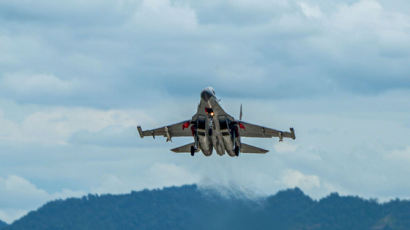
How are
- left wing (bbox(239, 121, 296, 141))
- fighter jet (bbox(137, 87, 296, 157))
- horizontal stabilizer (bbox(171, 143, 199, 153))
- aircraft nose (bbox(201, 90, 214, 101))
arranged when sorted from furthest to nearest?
horizontal stabilizer (bbox(171, 143, 199, 153)) < left wing (bbox(239, 121, 296, 141)) < fighter jet (bbox(137, 87, 296, 157)) < aircraft nose (bbox(201, 90, 214, 101))

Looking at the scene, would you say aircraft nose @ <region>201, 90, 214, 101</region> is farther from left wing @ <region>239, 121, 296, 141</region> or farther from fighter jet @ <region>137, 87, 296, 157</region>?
left wing @ <region>239, 121, 296, 141</region>

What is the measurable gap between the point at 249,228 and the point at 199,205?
10740 millimetres

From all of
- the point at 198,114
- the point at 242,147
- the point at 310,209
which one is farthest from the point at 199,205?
the point at 310,209

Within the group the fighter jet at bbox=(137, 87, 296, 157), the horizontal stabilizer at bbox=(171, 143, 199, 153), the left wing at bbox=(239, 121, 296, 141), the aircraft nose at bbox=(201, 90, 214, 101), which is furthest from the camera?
the horizontal stabilizer at bbox=(171, 143, 199, 153)

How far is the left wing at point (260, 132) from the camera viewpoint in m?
79.4

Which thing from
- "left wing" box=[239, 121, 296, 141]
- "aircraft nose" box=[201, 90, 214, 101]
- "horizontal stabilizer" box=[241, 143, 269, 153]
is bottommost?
"horizontal stabilizer" box=[241, 143, 269, 153]

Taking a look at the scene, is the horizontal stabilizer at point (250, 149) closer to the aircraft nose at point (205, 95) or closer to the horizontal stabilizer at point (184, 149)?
the horizontal stabilizer at point (184, 149)

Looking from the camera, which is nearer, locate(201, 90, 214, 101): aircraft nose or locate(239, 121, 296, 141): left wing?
locate(201, 90, 214, 101): aircraft nose

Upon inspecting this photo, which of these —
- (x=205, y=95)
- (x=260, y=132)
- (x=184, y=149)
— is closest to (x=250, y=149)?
(x=260, y=132)

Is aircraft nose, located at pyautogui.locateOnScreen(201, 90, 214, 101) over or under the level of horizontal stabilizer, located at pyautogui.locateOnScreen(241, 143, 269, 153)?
over

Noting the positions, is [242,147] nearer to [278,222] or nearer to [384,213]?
[278,222]

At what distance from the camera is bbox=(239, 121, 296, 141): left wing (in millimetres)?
79369

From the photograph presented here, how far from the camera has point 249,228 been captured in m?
93.6

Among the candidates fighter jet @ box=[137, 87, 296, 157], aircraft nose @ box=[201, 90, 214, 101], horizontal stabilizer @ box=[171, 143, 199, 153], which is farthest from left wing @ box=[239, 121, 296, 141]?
aircraft nose @ box=[201, 90, 214, 101]
